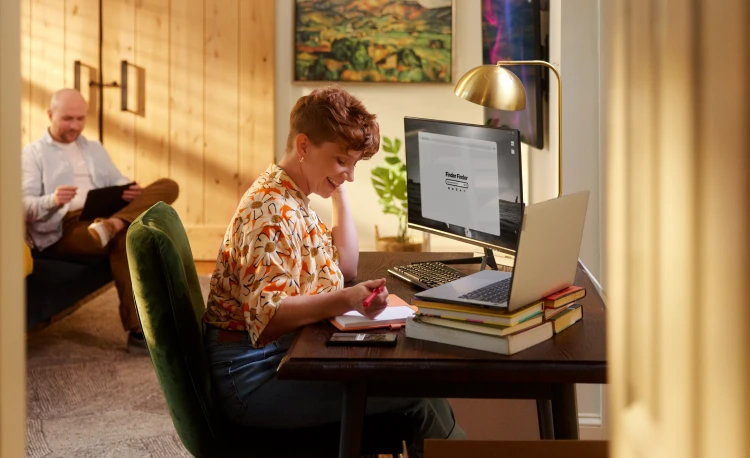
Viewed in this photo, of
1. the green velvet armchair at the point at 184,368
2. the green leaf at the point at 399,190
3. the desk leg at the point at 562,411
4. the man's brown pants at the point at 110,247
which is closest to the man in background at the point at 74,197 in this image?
the man's brown pants at the point at 110,247

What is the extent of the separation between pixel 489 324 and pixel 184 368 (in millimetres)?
587

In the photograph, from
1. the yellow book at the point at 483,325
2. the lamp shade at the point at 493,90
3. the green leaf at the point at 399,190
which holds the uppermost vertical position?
the lamp shade at the point at 493,90

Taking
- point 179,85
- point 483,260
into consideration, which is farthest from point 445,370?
point 179,85

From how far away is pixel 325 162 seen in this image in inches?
80.4

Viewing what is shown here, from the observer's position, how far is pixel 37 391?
3.53m

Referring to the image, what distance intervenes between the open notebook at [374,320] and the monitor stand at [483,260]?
22.1 inches

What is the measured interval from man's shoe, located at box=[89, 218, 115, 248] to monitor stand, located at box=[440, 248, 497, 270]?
2.10 metres

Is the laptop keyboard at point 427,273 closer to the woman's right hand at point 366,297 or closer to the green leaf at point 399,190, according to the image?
the woman's right hand at point 366,297

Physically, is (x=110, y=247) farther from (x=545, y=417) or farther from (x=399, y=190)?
(x=545, y=417)

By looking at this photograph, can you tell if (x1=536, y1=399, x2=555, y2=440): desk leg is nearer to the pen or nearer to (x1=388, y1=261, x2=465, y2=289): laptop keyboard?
(x1=388, y1=261, x2=465, y2=289): laptop keyboard

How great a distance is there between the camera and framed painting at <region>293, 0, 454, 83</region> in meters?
6.16

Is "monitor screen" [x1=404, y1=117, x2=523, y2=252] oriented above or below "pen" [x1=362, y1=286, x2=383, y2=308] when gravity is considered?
above

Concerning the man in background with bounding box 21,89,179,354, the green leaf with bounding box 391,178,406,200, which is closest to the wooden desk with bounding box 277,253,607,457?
the man in background with bounding box 21,89,179,354

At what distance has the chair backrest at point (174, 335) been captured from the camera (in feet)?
5.71
